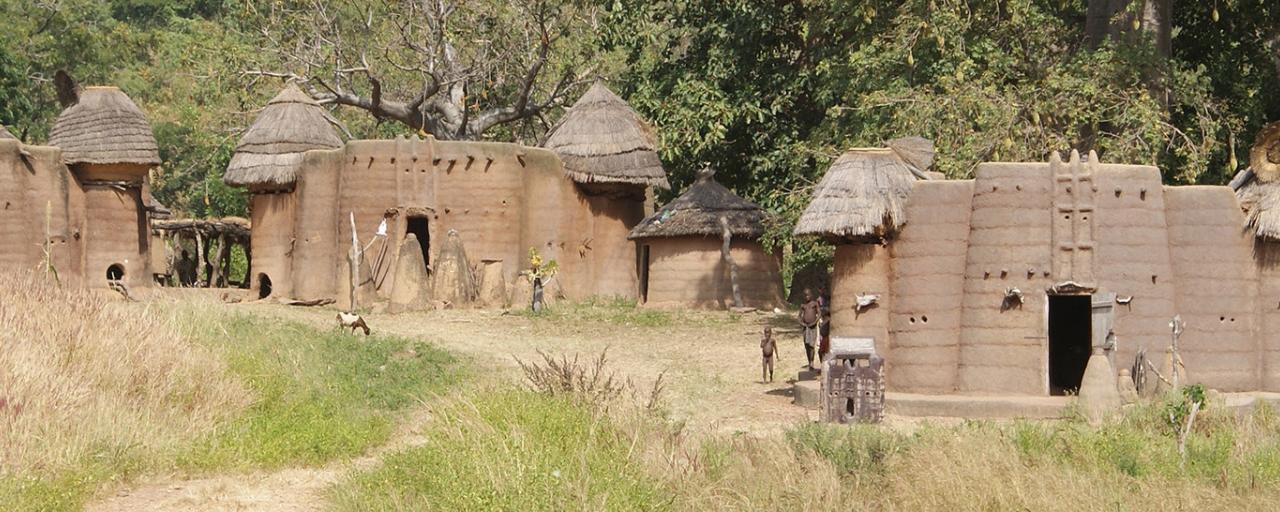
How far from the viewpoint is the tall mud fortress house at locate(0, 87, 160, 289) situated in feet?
81.9

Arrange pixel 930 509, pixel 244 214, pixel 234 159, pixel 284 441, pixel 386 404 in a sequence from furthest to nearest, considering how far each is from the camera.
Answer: pixel 244 214
pixel 234 159
pixel 386 404
pixel 284 441
pixel 930 509

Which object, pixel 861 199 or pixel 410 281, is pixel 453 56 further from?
pixel 861 199

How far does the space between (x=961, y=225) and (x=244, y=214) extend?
23.7m

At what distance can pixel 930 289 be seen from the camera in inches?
677

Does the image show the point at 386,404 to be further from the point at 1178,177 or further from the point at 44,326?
the point at 1178,177

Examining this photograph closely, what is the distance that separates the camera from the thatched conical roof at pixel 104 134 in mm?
25719

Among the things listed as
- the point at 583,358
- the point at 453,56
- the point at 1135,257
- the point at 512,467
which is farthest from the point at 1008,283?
the point at 453,56

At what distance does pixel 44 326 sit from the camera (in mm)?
15539

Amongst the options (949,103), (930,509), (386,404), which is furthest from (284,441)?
(949,103)

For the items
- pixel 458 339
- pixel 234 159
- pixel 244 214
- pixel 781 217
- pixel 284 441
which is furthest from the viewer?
pixel 244 214

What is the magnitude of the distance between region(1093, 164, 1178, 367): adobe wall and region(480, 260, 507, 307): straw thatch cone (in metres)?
11.0

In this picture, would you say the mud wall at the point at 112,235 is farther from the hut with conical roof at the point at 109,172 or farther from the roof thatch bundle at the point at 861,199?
the roof thatch bundle at the point at 861,199

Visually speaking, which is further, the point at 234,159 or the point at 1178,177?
the point at 234,159

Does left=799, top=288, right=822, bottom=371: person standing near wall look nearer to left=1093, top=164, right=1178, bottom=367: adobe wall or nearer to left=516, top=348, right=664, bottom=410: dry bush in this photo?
left=1093, top=164, right=1178, bottom=367: adobe wall
